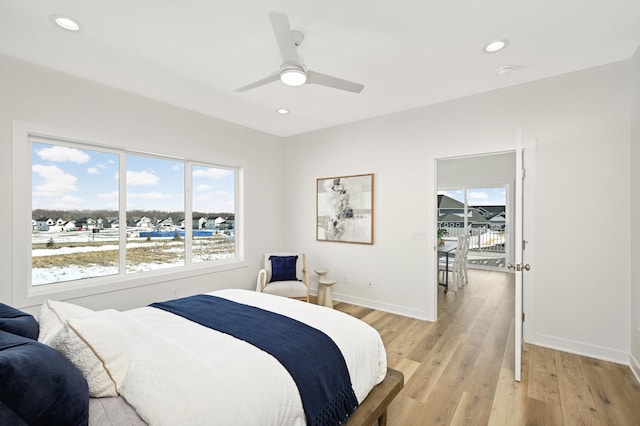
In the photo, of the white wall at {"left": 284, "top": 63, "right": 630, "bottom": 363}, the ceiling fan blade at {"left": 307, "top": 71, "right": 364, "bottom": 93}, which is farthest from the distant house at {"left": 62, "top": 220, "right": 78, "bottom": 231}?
the white wall at {"left": 284, "top": 63, "right": 630, "bottom": 363}

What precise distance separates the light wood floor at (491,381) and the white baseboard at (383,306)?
14 centimetres

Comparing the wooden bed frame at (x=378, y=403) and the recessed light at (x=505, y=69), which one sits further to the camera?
the recessed light at (x=505, y=69)

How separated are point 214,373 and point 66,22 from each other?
2503 mm

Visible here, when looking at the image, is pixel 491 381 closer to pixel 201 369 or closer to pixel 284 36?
pixel 201 369

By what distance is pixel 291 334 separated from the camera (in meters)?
1.65

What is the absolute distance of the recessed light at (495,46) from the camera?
7.30 feet

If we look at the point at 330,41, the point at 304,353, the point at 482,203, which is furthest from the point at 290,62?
the point at 482,203

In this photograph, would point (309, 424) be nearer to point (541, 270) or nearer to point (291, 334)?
point (291, 334)

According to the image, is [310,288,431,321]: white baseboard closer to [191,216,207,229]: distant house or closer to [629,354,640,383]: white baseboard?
[629,354,640,383]: white baseboard

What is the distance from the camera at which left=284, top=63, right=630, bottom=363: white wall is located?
259 cm

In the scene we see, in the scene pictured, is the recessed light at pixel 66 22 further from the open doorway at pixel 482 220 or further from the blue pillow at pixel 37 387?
the open doorway at pixel 482 220

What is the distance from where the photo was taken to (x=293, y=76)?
6.25ft

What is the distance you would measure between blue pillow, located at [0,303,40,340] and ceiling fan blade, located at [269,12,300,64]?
6.20 ft

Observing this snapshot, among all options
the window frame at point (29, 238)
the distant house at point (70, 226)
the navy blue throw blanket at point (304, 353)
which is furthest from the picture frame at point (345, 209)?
the distant house at point (70, 226)
